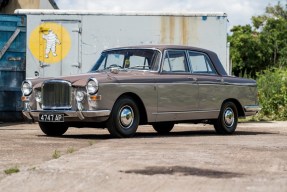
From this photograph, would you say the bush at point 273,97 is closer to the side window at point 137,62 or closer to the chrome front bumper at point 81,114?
the side window at point 137,62

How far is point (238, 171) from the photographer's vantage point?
6.14 metres

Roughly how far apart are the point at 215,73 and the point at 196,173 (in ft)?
20.1

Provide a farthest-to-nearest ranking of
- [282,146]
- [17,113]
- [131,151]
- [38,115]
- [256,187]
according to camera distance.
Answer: [17,113] < [38,115] < [282,146] < [131,151] < [256,187]

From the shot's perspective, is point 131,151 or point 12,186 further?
point 131,151

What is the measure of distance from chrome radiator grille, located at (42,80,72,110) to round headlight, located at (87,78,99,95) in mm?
359

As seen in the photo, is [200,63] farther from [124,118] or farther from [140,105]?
[124,118]

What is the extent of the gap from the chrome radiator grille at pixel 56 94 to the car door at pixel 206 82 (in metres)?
2.44

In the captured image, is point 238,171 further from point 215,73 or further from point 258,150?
Answer: point 215,73

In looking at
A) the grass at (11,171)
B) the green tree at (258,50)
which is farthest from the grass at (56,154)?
the green tree at (258,50)

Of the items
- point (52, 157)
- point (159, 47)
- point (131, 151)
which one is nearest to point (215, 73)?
point (159, 47)

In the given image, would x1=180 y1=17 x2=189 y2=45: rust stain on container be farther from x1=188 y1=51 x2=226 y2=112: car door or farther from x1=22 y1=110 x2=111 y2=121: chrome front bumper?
x1=22 y1=110 x2=111 y2=121: chrome front bumper

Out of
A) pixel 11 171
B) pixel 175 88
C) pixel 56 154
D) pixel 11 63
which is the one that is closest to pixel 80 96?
pixel 175 88

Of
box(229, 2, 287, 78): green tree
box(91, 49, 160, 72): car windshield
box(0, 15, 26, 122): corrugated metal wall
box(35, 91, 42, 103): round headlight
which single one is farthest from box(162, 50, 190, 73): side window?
box(229, 2, 287, 78): green tree

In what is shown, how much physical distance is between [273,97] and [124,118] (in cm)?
966
